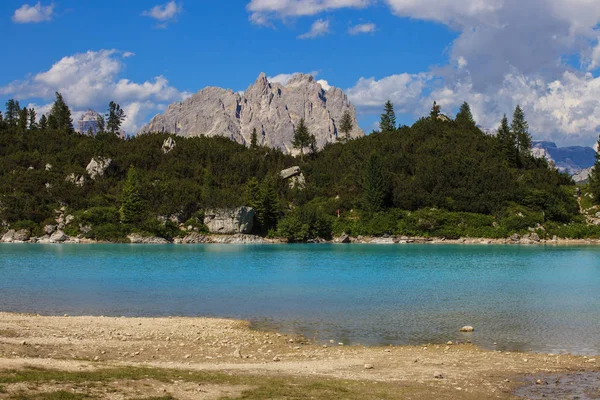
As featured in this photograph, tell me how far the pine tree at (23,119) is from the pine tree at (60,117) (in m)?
6.99

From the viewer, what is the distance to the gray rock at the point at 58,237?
11165 centimetres

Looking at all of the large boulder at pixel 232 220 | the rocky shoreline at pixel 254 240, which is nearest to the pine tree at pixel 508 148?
the rocky shoreline at pixel 254 240

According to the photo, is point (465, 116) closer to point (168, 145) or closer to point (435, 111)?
point (435, 111)

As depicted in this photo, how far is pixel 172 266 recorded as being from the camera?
207ft

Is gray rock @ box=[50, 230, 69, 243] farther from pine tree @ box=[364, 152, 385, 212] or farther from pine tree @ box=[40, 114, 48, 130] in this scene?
pine tree @ box=[40, 114, 48, 130]

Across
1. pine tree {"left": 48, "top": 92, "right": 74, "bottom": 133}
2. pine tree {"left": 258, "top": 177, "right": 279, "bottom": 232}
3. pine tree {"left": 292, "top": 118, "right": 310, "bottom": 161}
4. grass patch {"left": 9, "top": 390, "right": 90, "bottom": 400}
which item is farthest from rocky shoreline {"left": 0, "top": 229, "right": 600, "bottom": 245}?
grass patch {"left": 9, "top": 390, "right": 90, "bottom": 400}

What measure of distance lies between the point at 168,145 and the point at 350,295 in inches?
4758

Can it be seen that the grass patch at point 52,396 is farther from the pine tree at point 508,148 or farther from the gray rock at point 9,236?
the pine tree at point 508,148

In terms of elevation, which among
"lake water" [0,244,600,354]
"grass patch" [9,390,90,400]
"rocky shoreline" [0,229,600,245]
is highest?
"rocky shoreline" [0,229,600,245]

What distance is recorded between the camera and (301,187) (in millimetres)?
143500

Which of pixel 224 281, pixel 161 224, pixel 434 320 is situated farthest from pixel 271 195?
pixel 434 320

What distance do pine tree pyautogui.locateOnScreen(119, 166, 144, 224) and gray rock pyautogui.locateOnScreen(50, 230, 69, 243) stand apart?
1144cm

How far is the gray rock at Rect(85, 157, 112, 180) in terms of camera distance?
133975 millimetres

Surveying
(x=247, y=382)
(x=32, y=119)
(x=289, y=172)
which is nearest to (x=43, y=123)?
(x=32, y=119)
